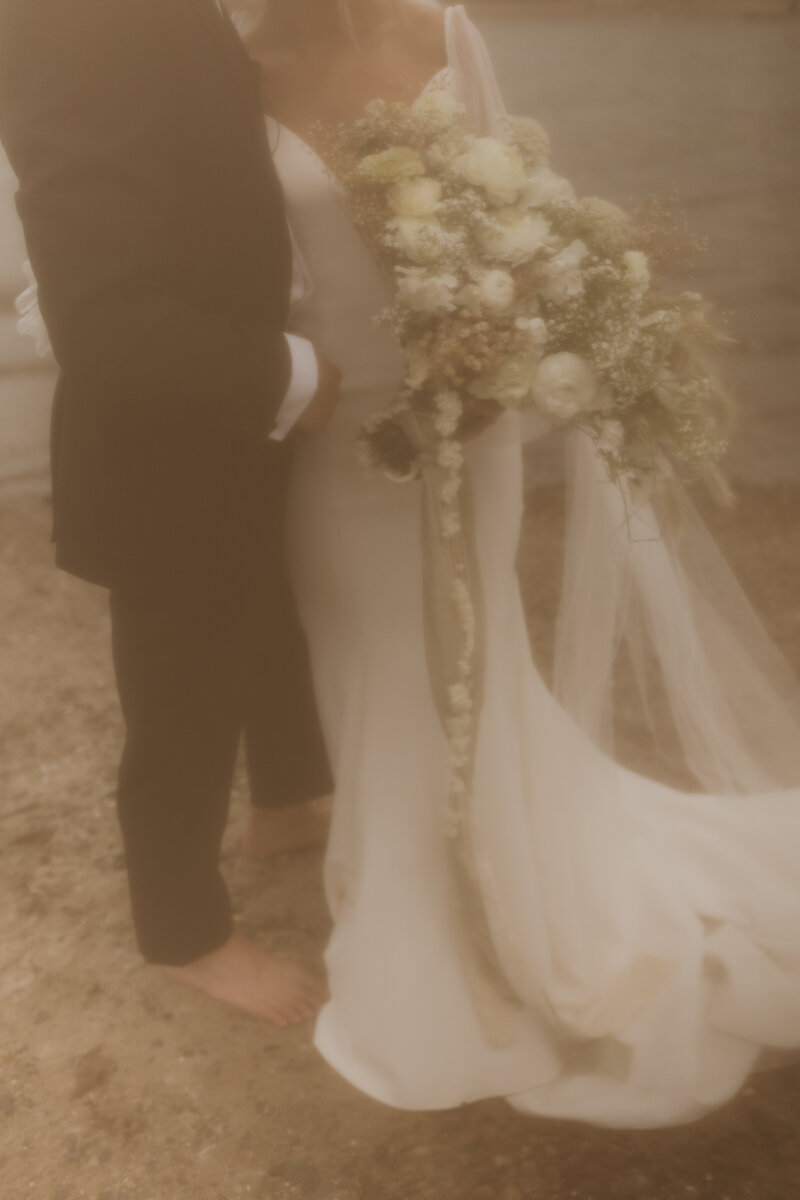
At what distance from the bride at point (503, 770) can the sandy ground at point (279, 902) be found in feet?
0.32

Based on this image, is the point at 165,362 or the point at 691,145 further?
the point at 691,145

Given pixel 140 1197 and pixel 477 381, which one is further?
pixel 140 1197

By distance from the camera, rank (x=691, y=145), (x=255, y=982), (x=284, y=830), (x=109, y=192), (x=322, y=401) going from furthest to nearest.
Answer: (x=691, y=145)
(x=284, y=830)
(x=255, y=982)
(x=322, y=401)
(x=109, y=192)

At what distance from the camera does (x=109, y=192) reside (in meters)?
1.47

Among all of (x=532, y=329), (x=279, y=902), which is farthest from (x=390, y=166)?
(x=279, y=902)

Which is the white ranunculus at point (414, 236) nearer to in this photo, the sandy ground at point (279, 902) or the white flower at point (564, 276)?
the white flower at point (564, 276)

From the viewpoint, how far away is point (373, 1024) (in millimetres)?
2029

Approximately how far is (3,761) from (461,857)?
180cm

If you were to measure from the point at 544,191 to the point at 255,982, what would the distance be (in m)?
1.64

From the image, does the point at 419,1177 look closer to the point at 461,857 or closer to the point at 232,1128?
the point at 232,1128

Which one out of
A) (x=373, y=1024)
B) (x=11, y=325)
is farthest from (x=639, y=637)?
(x=11, y=325)

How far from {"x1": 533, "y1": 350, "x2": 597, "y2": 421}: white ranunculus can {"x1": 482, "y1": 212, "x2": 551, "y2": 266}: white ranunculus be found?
15 cm

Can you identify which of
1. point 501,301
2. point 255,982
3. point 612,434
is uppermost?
point 501,301

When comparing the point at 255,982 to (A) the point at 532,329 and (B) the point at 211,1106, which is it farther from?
(A) the point at 532,329
